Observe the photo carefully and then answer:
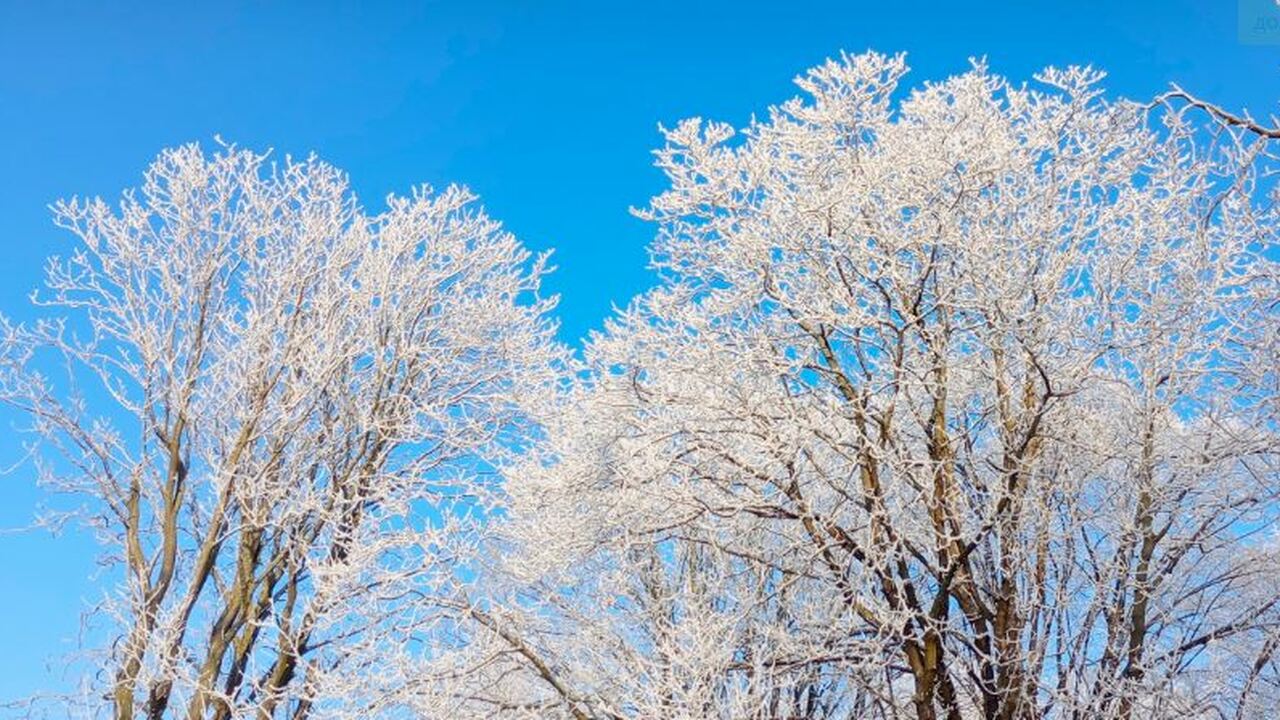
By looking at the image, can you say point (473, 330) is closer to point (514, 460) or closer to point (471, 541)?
point (514, 460)

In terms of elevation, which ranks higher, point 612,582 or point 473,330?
point 473,330

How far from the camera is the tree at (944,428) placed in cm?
800

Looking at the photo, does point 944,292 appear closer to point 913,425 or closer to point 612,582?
point 913,425

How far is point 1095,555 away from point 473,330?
20.0 feet

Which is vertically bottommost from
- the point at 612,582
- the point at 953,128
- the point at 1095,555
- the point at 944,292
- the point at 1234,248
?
the point at 1095,555

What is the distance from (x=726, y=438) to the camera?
29.1 feet

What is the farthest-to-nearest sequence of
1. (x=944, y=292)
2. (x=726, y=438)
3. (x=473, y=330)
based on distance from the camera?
(x=473, y=330)
(x=726, y=438)
(x=944, y=292)

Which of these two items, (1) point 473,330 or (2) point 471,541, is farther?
(1) point 473,330

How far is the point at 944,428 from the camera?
832 centimetres

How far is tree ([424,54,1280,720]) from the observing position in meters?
8.00

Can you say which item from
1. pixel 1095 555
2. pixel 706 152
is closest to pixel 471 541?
pixel 706 152

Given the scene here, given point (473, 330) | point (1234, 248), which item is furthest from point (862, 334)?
point (473, 330)

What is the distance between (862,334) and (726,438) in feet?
4.58

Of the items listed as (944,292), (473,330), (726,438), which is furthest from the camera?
(473,330)
